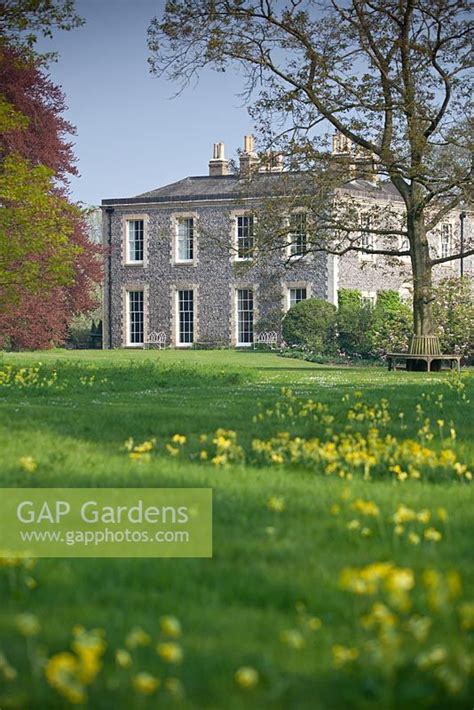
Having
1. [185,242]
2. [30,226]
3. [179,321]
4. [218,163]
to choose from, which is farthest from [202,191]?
[30,226]

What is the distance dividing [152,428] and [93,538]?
3.98m

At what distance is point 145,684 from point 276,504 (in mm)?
2568

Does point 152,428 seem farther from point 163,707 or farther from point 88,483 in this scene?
point 163,707

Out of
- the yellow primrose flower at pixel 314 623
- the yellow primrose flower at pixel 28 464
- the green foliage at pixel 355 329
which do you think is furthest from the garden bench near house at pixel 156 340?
the yellow primrose flower at pixel 314 623

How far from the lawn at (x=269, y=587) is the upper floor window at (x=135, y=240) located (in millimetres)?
35446

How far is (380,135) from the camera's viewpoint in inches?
920

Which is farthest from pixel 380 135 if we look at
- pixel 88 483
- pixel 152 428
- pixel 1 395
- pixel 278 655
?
pixel 278 655

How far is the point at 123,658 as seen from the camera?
9.92 ft

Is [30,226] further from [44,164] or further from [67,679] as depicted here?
[67,679]

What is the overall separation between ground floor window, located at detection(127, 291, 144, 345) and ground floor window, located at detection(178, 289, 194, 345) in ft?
5.88

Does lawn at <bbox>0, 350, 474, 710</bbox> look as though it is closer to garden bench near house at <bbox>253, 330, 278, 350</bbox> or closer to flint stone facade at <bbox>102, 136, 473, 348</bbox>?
garden bench near house at <bbox>253, 330, 278, 350</bbox>

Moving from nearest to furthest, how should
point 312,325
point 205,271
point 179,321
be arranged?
point 312,325, point 205,271, point 179,321

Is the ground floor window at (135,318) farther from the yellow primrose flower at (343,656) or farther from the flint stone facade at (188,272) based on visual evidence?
the yellow primrose flower at (343,656)

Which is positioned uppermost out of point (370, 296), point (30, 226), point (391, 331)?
point (30, 226)
